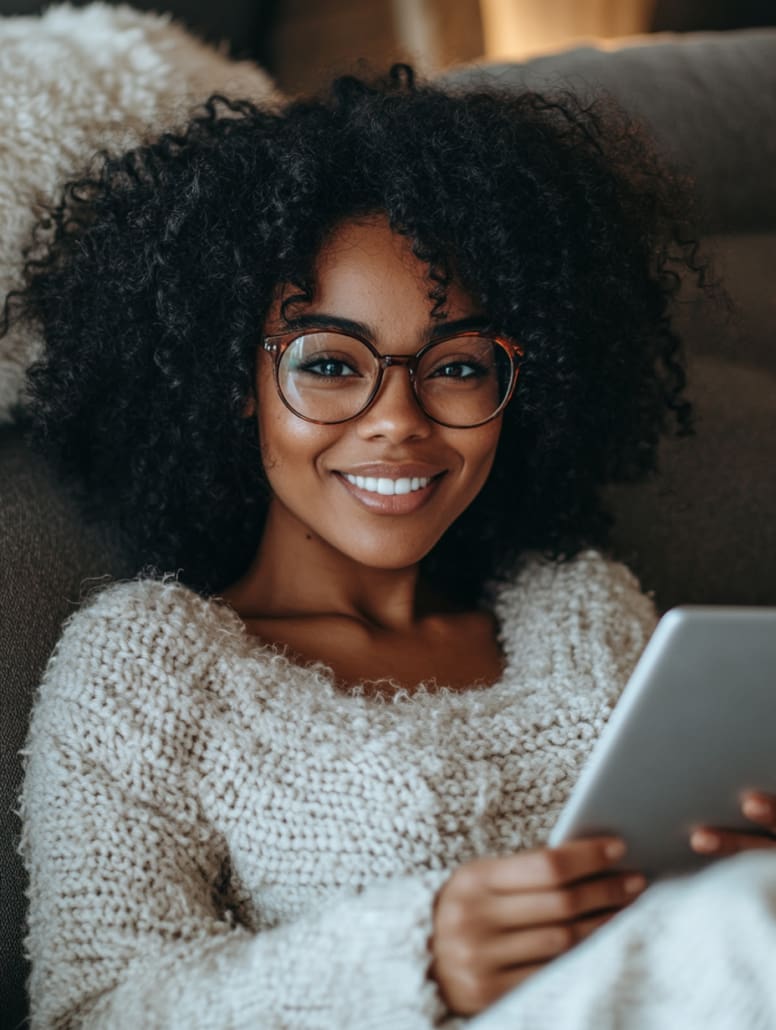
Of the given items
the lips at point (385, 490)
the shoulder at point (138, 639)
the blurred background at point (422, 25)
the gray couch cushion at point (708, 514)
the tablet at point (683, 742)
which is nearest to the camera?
the tablet at point (683, 742)

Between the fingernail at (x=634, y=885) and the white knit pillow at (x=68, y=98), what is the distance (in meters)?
0.78

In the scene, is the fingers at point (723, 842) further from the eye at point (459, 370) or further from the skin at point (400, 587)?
the eye at point (459, 370)

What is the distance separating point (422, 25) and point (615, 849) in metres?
1.75

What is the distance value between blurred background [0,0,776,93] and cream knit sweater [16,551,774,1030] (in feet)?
2.98

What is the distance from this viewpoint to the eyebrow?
3.54 feet

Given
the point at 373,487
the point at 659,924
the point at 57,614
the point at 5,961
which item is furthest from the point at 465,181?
the point at 5,961

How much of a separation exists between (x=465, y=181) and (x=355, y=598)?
442 mm

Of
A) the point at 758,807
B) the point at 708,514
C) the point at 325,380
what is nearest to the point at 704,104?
the point at 708,514

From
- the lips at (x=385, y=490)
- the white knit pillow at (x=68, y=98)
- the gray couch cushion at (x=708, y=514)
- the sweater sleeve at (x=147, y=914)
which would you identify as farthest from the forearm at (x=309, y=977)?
the gray couch cushion at (x=708, y=514)

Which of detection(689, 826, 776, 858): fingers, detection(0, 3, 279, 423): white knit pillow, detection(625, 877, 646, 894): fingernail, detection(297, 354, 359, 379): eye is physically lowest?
detection(625, 877, 646, 894): fingernail

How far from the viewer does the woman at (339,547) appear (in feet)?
2.93

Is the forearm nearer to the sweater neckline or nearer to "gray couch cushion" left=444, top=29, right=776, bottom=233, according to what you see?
the sweater neckline

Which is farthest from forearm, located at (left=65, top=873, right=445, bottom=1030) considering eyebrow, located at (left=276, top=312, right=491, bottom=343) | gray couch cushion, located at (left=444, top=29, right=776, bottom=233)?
gray couch cushion, located at (left=444, top=29, right=776, bottom=233)

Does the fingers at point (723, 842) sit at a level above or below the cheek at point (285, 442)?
below
